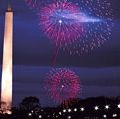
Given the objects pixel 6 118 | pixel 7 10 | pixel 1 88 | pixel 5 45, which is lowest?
pixel 6 118

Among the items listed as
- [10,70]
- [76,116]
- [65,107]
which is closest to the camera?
[76,116]

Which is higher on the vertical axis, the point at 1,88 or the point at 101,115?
the point at 1,88

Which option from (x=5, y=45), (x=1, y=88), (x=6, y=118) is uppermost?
(x=5, y=45)

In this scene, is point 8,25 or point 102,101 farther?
point 102,101

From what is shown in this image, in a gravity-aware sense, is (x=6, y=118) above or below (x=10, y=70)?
below

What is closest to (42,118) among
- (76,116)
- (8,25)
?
(76,116)

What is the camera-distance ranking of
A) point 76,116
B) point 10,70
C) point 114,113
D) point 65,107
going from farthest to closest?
point 65,107 → point 10,70 → point 76,116 → point 114,113

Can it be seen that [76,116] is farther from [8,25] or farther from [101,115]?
[8,25]

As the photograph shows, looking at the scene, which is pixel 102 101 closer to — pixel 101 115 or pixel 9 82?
pixel 9 82

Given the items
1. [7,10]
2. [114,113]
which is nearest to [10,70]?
[7,10]
